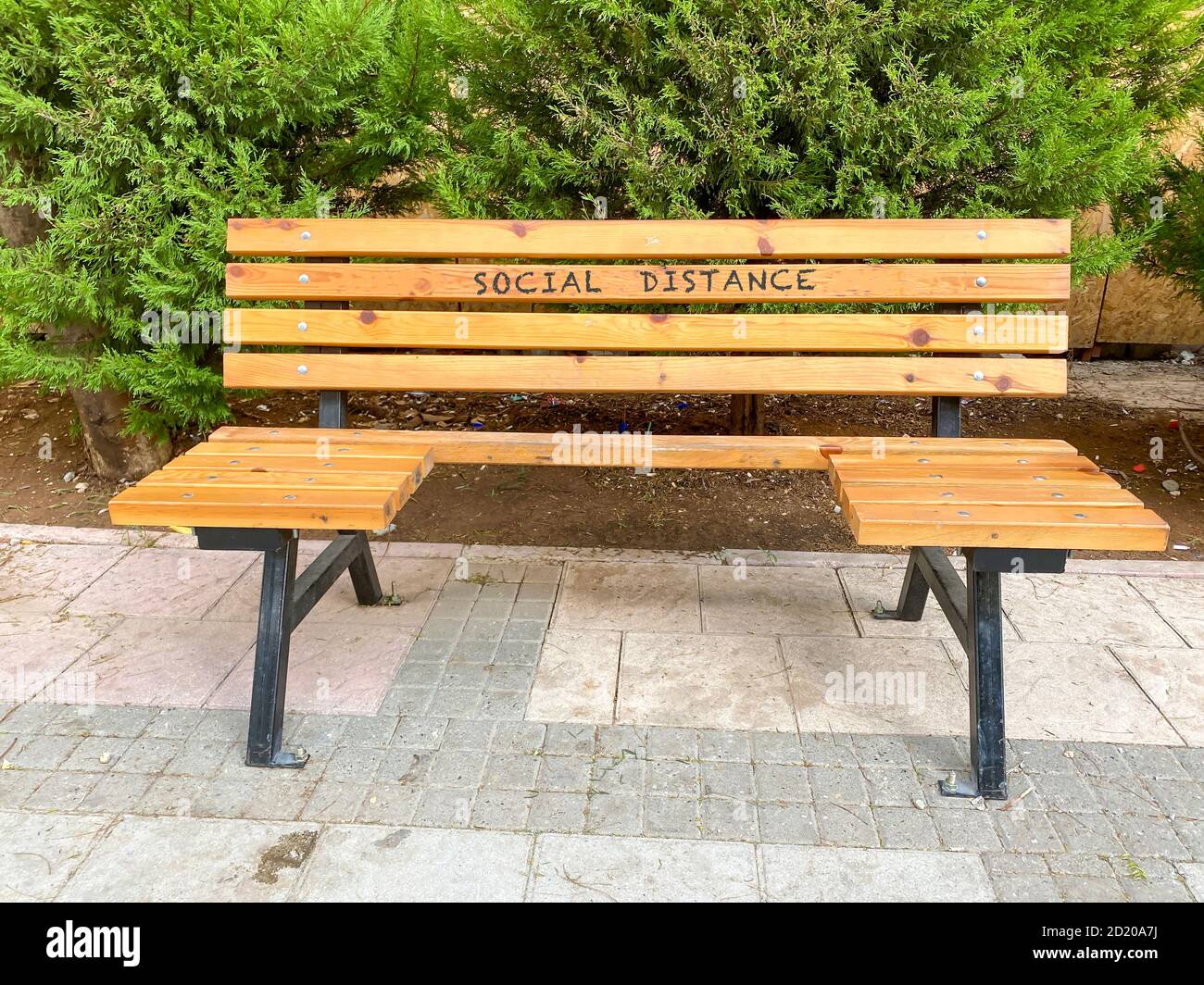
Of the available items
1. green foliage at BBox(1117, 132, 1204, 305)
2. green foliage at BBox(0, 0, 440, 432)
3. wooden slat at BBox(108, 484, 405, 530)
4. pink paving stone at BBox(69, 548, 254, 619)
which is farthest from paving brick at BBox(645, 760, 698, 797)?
green foliage at BBox(1117, 132, 1204, 305)

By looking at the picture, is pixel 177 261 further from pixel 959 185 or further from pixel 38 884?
pixel 959 185

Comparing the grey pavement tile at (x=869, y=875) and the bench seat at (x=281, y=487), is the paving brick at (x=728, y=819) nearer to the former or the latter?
the grey pavement tile at (x=869, y=875)

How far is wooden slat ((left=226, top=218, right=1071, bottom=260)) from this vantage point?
2.93 m

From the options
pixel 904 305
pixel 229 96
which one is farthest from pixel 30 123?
pixel 904 305

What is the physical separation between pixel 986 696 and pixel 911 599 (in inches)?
34.7

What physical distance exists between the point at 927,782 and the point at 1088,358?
216 inches

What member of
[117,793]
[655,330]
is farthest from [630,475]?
[117,793]

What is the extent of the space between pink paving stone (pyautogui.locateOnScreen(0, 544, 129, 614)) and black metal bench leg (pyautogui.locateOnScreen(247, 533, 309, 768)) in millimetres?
1304

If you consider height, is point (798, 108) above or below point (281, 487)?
above

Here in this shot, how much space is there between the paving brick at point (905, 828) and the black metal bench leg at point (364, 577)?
6.01 feet

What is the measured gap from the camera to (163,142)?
3.94 m

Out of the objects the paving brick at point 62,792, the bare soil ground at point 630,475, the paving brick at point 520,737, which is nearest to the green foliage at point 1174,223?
the bare soil ground at point 630,475

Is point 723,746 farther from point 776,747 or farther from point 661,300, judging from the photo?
point 661,300

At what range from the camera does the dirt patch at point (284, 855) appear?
81.8 inches
